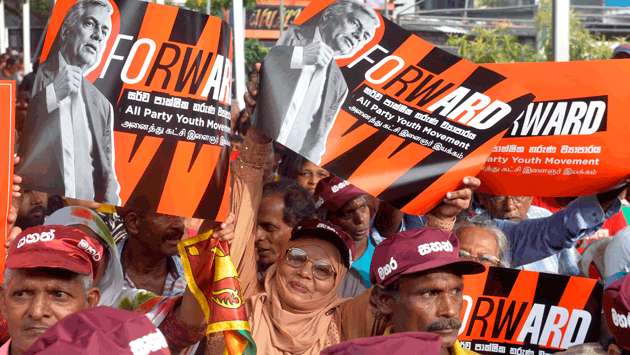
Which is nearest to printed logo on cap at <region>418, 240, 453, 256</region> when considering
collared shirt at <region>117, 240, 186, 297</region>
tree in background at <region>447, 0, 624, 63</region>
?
collared shirt at <region>117, 240, 186, 297</region>

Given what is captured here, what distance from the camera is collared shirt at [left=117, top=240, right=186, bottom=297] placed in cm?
508

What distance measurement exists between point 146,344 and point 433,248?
2068 millimetres

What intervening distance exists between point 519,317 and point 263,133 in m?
1.39

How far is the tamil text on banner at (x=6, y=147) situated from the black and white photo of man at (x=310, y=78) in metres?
0.95

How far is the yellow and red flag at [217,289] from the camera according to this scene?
4.52m

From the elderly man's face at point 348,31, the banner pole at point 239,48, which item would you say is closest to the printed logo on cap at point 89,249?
the elderly man's face at point 348,31

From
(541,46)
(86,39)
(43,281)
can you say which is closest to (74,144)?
(86,39)

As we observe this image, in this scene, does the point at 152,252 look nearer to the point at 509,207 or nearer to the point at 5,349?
the point at 5,349

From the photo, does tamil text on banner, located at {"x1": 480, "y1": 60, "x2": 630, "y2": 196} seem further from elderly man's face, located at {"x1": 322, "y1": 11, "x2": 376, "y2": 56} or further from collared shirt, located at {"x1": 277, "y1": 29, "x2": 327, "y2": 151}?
collared shirt, located at {"x1": 277, "y1": 29, "x2": 327, "y2": 151}

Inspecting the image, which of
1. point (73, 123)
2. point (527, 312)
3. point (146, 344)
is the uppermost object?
point (73, 123)

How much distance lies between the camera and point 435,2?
54094 mm

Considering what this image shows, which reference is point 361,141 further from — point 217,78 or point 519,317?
point 519,317

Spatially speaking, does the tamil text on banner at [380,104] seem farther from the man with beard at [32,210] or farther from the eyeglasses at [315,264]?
the man with beard at [32,210]

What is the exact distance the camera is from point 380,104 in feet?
16.7
